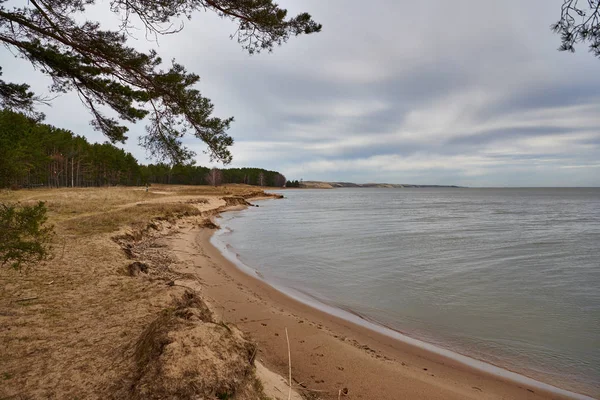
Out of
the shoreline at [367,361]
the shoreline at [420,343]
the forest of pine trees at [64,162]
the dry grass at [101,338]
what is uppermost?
the forest of pine trees at [64,162]

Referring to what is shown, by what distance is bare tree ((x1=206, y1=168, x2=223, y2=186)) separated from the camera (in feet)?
377

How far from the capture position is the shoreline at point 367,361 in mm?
4355

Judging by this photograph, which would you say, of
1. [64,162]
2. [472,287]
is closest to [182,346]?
[472,287]

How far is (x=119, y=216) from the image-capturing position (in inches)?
635

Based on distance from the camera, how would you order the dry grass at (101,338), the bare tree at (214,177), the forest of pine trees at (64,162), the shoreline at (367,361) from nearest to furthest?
the dry grass at (101,338) → the shoreline at (367,361) → the forest of pine trees at (64,162) → the bare tree at (214,177)

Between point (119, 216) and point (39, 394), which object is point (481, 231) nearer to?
point (119, 216)

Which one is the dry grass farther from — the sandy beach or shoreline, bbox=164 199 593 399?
shoreline, bbox=164 199 593 399

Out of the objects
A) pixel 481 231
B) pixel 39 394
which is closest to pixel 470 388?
pixel 39 394

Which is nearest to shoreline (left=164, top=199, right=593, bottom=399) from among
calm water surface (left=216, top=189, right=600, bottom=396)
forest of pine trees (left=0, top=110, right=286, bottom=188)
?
calm water surface (left=216, top=189, right=600, bottom=396)

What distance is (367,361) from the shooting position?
5.02 m

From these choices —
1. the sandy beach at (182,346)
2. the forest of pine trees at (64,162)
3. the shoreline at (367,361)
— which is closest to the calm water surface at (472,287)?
the shoreline at (367,361)

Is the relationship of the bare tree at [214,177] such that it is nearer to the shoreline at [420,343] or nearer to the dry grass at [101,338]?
the shoreline at [420,343]

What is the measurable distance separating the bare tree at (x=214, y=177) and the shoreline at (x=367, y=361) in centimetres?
11107

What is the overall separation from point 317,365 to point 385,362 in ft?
3.90
